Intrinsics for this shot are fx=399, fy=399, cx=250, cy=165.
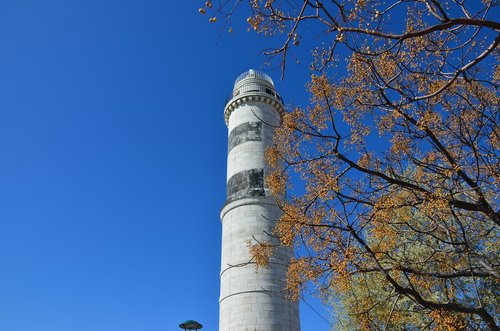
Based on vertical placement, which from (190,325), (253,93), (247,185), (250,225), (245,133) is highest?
(253,93)

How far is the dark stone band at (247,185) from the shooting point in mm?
21297

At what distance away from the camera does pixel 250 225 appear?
804 inches

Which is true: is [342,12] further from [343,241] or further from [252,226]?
[252,226]

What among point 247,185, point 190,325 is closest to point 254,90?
point 247,185

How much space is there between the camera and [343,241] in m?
9.65

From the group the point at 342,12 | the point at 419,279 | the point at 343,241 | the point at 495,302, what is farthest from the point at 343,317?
the point at 342,12

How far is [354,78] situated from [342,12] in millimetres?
3700

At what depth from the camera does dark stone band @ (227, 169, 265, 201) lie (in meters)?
21.3

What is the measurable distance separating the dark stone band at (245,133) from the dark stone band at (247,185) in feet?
7.12

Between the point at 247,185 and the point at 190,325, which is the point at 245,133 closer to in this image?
the point at 247,185

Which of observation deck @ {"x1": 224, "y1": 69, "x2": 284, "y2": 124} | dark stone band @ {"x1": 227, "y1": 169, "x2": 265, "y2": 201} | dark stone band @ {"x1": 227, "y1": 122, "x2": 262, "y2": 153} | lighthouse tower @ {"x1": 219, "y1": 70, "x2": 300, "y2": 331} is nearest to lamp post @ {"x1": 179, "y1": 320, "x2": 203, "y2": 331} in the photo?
lighthouse tower @ {"x1": 219, "y1": 70, "x2": 300, "y2": 331}

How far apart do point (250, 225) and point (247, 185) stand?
7.62 ft

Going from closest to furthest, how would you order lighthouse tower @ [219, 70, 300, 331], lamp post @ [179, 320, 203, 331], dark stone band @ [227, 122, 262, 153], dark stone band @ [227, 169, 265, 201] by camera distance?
lighthouse tower @ [219, 70, 300, 331], lamp post @ [179, 320, 203, 331], dark stone band @ [227, 169, 265, 201], dark stone band @ [227, 122, 262, 153]

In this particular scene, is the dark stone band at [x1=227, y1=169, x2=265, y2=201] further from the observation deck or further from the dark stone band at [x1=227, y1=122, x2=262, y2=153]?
the observation deck
